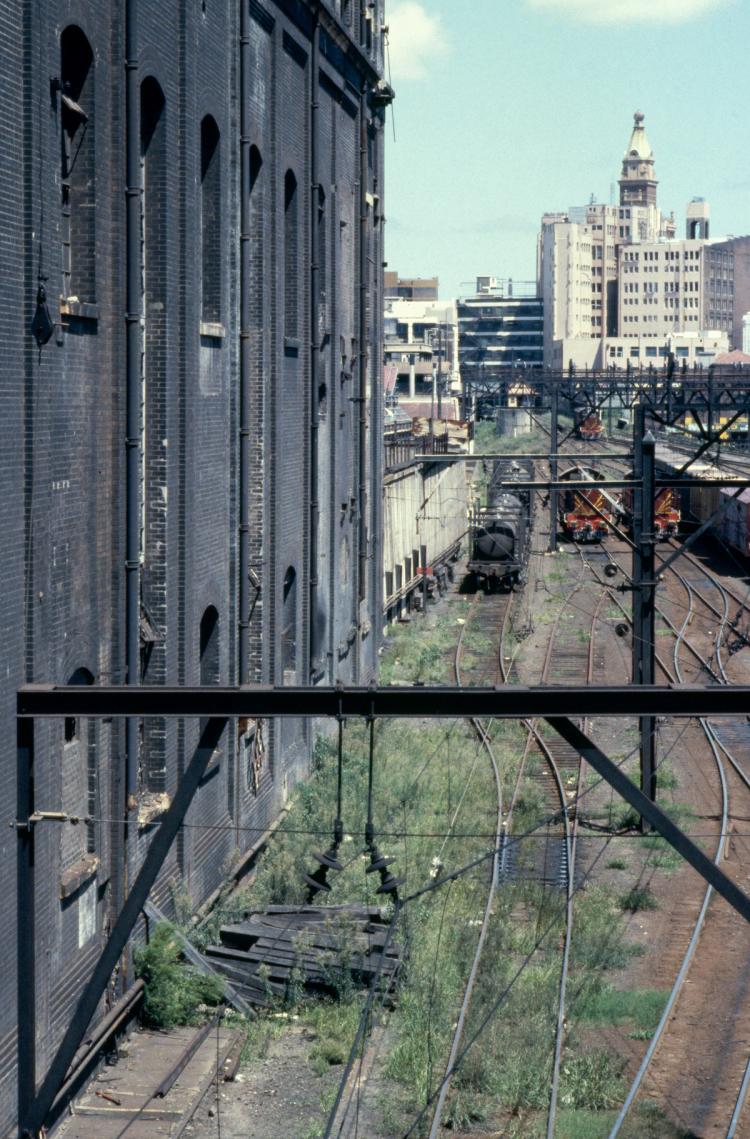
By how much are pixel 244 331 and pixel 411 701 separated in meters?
11.1

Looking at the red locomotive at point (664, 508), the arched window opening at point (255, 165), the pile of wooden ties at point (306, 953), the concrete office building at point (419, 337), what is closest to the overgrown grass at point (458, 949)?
the pile of wooden ties at point (306, 953)

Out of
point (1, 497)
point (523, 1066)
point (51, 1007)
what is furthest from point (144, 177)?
point (523, 1066)

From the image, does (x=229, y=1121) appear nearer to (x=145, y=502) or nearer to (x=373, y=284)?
(x=145, y=502)

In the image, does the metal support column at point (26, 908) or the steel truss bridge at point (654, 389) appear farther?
the steel truss bridge at point (654, 389)

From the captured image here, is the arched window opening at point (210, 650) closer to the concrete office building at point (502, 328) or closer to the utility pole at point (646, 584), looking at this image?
the utility pole at point (646, 584)

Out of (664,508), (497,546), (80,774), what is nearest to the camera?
(80,774)

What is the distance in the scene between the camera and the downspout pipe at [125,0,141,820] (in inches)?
543

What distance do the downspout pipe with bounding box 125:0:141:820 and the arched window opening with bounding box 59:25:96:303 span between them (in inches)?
26.1

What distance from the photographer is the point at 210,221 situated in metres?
17.3

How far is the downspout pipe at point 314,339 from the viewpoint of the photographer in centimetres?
2278

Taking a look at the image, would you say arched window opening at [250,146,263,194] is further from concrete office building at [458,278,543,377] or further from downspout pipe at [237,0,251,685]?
concrete office building at [458,278,543,377]

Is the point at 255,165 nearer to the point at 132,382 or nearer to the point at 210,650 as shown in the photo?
the point at 210,650

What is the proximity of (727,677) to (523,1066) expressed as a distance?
19.1m

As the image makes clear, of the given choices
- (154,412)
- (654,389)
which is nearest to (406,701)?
(154,412)
